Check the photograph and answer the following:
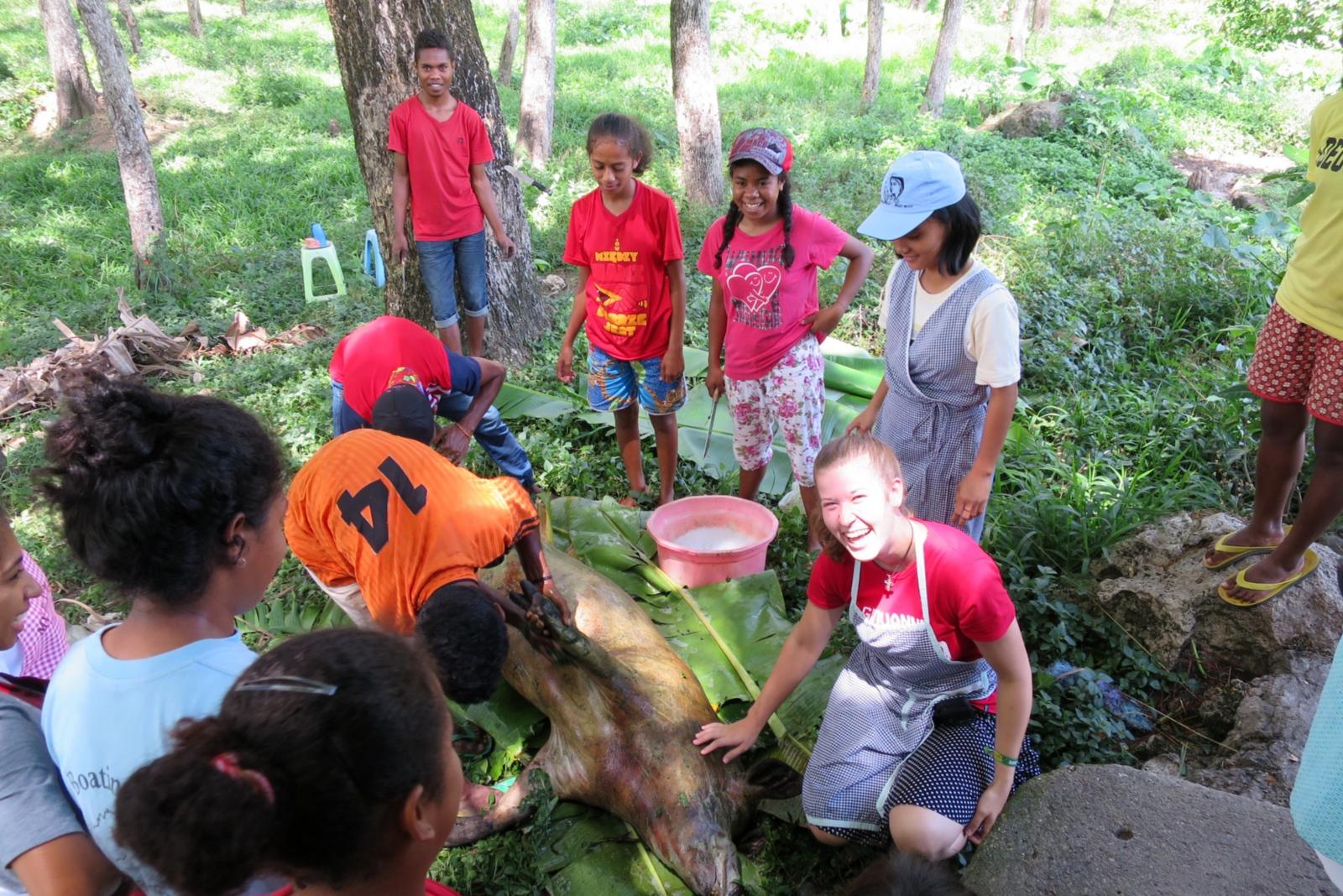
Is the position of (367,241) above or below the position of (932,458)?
below

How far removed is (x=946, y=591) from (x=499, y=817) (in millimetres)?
1420

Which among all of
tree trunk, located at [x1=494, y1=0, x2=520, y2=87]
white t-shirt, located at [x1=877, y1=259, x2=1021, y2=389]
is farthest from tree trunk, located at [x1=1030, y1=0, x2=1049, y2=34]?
white t-shirt, located at [x1=877, y1=259, x2=1021, y2=389]

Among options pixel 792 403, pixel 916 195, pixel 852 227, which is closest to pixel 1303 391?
pixel 916 195

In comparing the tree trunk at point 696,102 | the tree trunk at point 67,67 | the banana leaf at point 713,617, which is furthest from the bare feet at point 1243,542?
the tree trunk at point 67,67

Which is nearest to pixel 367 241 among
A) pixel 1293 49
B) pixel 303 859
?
pixel 303 859

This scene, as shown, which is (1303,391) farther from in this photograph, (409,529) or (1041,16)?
(1041,16)

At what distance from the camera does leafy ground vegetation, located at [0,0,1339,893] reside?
3525 mm

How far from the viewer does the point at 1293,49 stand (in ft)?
45.7

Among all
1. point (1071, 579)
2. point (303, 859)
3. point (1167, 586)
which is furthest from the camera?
point (1071, 579)

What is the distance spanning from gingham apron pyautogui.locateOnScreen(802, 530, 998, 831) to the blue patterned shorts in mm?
1710

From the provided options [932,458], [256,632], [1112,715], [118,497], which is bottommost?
[256,632]

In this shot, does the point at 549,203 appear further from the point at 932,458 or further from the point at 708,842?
the point at 708,842

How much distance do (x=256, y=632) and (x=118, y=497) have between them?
86.3 inches

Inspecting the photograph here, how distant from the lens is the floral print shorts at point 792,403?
3482 millimetres
